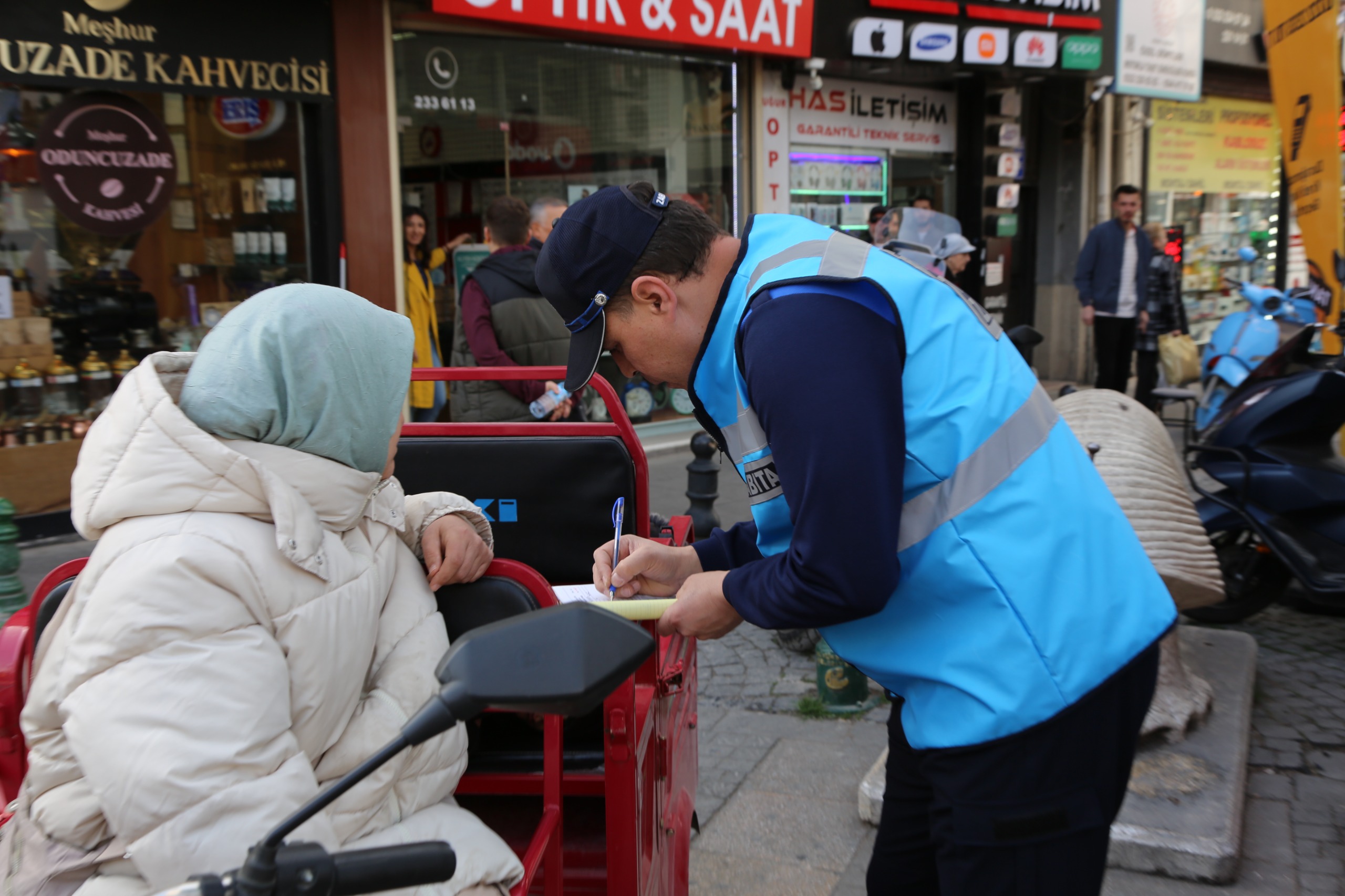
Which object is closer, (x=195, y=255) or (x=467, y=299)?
(x=467, y=299)

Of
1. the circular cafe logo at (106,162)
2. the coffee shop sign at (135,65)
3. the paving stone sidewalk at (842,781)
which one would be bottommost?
the paving stone sidewalk at (842,781)

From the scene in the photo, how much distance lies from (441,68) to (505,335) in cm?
381

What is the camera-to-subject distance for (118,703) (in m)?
1.38

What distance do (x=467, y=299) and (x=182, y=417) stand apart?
13.5 ft

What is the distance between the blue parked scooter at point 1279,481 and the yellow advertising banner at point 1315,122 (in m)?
0.90

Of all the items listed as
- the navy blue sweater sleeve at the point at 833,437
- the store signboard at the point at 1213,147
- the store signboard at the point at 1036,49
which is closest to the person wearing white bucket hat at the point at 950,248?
the store signboard at the point at 1036,49

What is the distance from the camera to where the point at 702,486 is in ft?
18.8

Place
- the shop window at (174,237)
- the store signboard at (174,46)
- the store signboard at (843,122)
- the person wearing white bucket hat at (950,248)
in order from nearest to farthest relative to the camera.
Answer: the store signboard at (174,46) → the shop window at (174,237) → the person wearing white bucket hat at (950,248) → the store signboard at (843,122)

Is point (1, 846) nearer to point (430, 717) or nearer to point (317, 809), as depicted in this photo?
point (317, 809)

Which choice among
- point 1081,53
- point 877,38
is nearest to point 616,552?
point 877,38

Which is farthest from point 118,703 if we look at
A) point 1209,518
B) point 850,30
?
point 850,30

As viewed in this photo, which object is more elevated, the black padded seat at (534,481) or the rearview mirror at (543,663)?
the rearview mirror at (543,663)

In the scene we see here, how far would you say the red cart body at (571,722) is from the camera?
6.26 ft

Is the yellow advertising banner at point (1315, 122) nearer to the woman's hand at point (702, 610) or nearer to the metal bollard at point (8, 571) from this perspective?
the woman's hand at point (702, 610)
